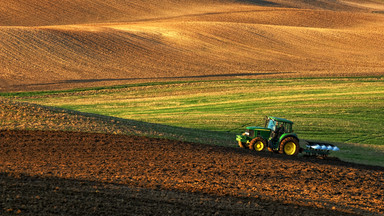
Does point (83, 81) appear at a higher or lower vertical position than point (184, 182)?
higher

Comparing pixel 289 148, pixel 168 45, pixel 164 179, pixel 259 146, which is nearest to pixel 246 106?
pixel 259 146

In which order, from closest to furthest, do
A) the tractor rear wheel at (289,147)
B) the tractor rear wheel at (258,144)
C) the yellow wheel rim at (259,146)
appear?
the tractor rear wheel at (289,147) → the tractor rear wheel at (258,144) → the yellow wheel rim at (259,146)

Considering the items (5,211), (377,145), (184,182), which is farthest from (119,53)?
(5,211)

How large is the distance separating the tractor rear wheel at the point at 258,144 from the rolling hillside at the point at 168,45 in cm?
2385

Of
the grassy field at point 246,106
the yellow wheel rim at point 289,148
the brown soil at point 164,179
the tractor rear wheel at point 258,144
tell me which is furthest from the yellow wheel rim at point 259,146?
the grassy field at point 246,106

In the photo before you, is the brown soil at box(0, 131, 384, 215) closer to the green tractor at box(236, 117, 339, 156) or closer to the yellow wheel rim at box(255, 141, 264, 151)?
the green tractor at box(236, 117, 339, 156)

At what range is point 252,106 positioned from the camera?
34438mm

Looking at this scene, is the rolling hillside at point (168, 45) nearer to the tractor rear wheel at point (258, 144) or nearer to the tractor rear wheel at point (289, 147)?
the tractor rear wheel at point (258, 144)

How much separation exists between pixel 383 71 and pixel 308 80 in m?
9.29

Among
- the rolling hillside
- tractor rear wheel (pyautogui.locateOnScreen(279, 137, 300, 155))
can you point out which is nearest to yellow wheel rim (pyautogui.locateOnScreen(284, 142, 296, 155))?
tractor rear wheel (pyautogui.locateOnScreen(279, 137, 300, 155))

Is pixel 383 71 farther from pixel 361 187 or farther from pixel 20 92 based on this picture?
pixel 361 187

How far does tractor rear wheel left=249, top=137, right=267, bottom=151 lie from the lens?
20.5m

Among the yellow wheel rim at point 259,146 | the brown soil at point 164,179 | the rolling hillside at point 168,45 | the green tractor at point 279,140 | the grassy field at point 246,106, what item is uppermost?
the rolling hillside at point 168,45

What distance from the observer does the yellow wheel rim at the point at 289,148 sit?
66.7 feet
